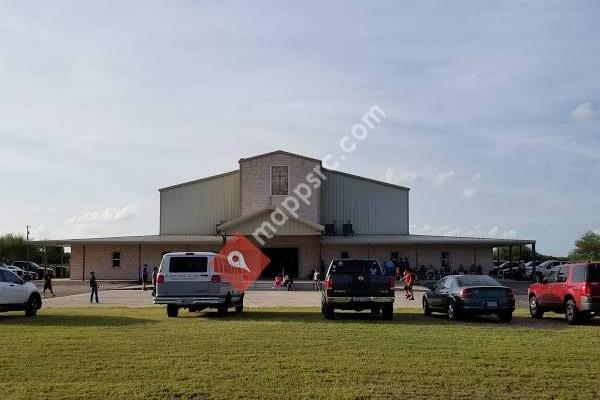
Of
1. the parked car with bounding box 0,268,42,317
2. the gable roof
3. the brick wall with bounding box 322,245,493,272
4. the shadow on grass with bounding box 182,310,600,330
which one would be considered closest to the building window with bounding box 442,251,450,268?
the brick wall with bounding box 322,245,493,272

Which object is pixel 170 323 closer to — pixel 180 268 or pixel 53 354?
pixel 180 268

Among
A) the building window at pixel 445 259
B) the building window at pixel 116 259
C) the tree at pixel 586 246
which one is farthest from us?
the tree at pixel 586 246

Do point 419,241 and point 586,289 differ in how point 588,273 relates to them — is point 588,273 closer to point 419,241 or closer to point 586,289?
point 586,289

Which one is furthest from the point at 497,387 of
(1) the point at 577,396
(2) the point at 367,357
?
(2) the point at 367,357

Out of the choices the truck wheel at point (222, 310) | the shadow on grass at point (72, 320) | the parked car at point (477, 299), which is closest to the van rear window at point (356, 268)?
the parked car at point (477, 299)

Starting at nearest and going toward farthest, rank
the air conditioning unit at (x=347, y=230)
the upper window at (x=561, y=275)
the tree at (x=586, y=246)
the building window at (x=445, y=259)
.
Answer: the upper window at (x=561, y=275) → the building window at (x=445, y=259) → the air conditioning unit at (x=347, y=230) → the tree at (x=586, y=246)

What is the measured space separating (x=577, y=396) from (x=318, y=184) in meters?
45.6

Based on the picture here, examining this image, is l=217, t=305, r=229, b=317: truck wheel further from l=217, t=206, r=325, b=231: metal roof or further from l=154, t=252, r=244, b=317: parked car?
l=217, t=206, r=325, b=231: metal roof

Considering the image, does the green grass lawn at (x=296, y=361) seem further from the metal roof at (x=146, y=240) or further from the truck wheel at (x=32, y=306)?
the metal roof at (x=146, y=240)

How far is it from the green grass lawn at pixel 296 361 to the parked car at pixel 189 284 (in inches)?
125

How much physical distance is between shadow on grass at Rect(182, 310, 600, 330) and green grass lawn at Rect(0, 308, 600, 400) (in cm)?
114

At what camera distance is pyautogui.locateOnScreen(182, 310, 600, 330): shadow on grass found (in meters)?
17.9

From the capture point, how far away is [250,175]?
5350 cm

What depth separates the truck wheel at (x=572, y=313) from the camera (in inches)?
717
